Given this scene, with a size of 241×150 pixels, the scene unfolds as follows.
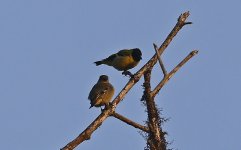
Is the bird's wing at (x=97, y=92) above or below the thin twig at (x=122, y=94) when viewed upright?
above

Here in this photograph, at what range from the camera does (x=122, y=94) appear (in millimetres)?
7059

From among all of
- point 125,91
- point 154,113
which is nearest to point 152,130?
point 154,113

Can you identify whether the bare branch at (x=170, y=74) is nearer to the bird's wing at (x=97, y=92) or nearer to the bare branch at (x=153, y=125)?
the bare branch at (x=153, y=125)

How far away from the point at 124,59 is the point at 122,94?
4597mm

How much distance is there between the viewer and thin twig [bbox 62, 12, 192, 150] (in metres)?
6.14

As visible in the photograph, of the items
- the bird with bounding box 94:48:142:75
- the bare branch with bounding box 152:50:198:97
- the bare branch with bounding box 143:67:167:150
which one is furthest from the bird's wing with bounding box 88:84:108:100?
the bare branch with bounding box 143:67:167:150

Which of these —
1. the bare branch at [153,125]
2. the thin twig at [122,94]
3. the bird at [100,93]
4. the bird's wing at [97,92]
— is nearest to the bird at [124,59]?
the bird at [100,93]

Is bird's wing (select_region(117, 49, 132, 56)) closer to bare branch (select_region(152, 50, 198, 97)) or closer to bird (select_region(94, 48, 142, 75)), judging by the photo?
bird (select_region(94, 48, 142, 75))

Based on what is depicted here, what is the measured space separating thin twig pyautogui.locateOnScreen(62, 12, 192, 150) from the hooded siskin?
366 cm

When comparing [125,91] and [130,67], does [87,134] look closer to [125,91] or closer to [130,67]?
[125,91]

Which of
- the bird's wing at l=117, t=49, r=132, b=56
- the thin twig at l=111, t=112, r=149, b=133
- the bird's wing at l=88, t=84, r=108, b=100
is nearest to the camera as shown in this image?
the thin twig at l=111, t=112, r=149, b=133

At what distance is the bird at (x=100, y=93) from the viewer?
980 cm

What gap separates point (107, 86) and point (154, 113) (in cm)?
391

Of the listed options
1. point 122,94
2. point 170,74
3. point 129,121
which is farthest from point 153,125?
point 170,74
